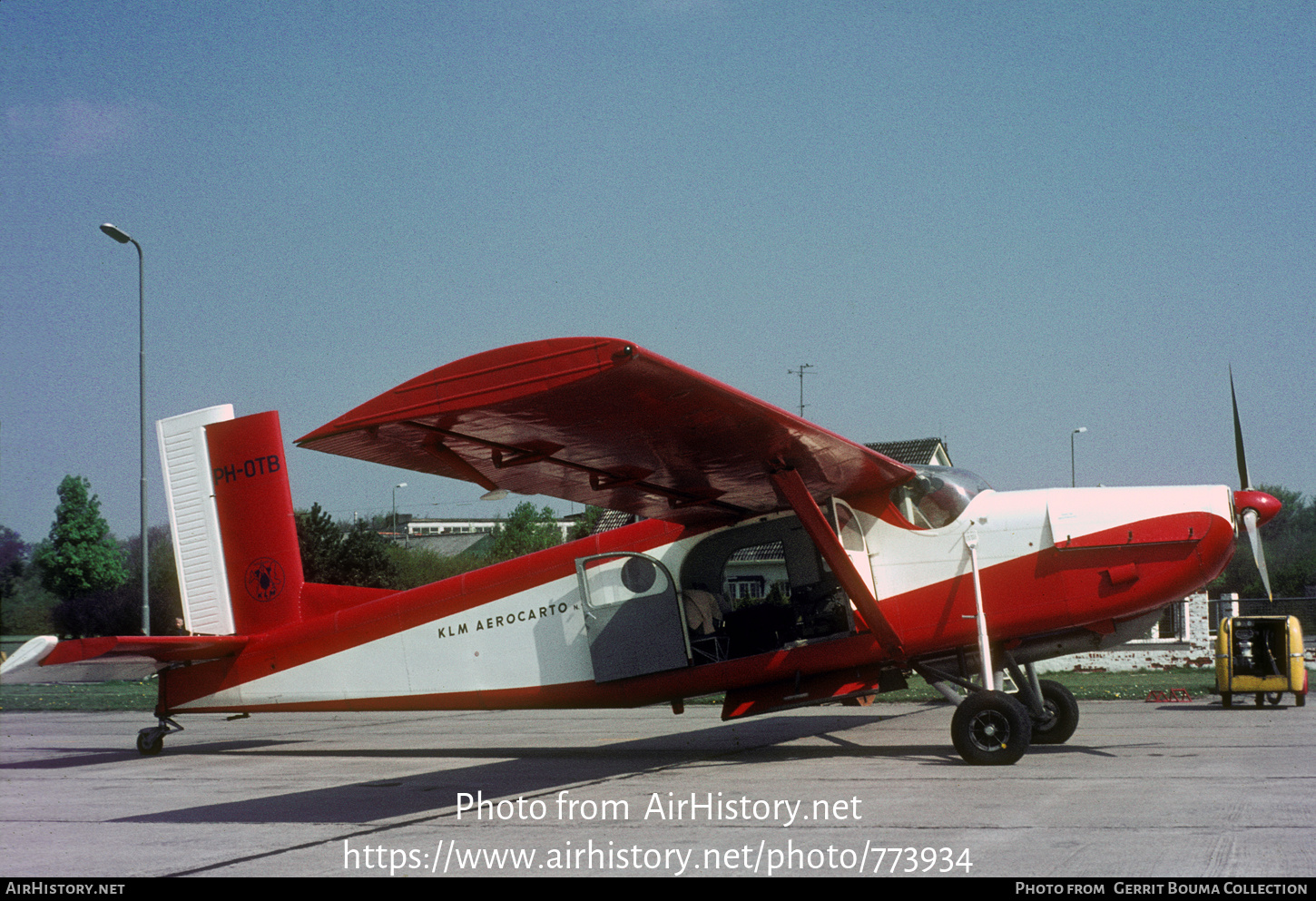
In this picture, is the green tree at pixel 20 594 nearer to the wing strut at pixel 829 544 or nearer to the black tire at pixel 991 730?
the wing strut at pixel 829 544

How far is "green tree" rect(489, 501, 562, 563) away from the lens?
7256 cm

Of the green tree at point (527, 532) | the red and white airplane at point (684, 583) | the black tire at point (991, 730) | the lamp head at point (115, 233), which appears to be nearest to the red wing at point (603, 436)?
the red and white airplane at point (684, 583)

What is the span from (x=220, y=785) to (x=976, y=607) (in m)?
6.69

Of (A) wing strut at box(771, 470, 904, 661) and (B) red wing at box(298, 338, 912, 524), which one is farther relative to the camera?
(A) wing strut at box(771, 470, 904, 661)

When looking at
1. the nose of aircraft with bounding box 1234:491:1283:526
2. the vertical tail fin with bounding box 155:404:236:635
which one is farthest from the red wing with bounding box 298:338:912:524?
the vertical tail fin with bounding box 155:404:236:635

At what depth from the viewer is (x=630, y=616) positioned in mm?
10172

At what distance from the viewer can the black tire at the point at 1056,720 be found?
32.9 feet

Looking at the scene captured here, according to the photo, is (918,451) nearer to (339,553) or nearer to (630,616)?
(339,553)

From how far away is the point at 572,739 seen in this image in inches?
508

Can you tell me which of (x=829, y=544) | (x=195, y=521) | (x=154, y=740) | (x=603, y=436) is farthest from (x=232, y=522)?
(x=829, y=544)

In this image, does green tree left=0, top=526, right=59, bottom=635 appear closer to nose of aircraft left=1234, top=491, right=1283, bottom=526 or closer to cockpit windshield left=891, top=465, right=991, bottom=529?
cockpit windshield left=891, top=465, right=991, bottom=529

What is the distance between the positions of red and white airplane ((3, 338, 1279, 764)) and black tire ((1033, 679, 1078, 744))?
0.03 meters
